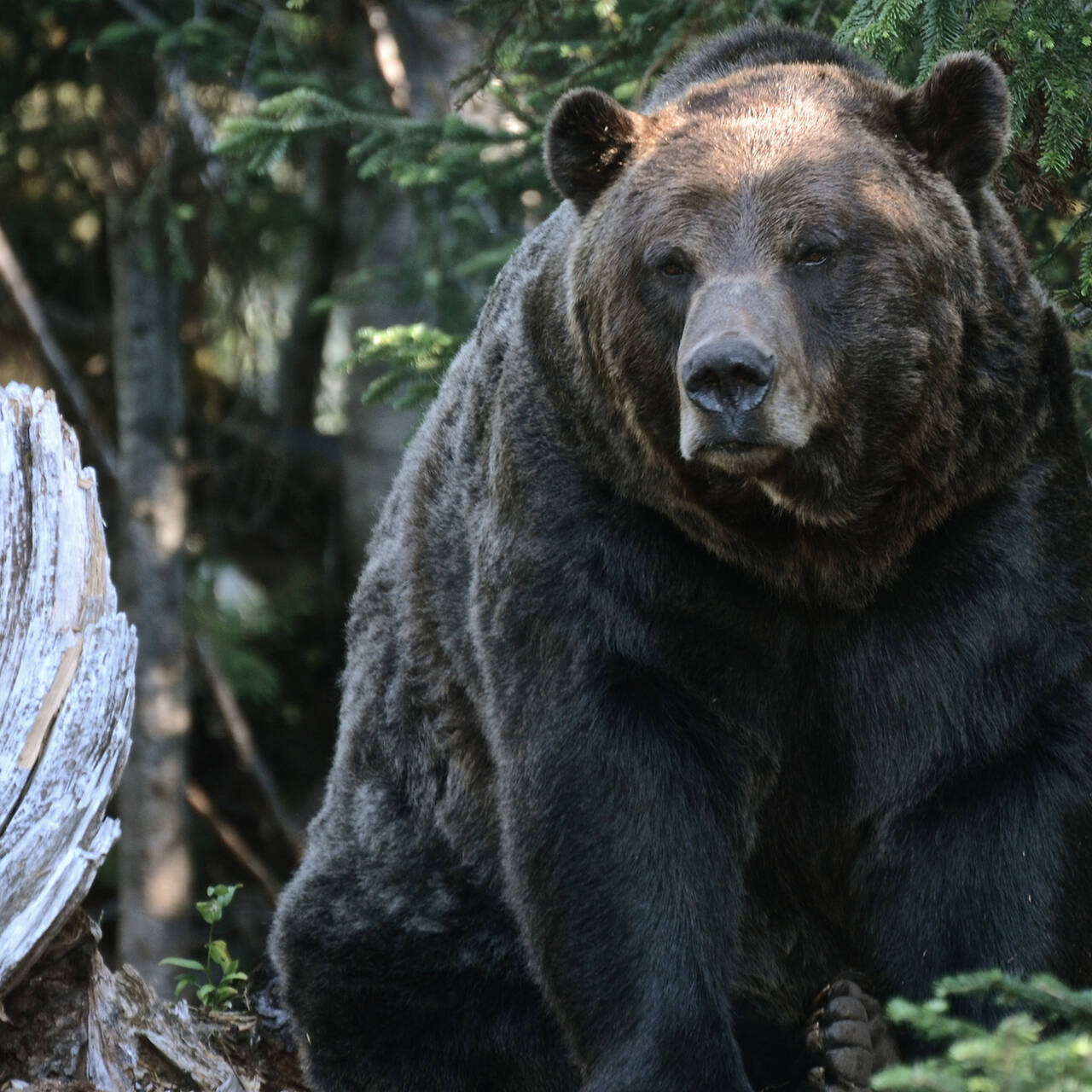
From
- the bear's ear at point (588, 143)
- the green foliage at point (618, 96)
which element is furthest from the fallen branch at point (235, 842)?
the bear's ear at point (588, 143)

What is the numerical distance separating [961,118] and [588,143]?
37.0 inches

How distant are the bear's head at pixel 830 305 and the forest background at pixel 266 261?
0.62 metres

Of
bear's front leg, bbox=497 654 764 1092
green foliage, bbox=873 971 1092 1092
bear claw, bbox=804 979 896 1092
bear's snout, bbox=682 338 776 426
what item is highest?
bear's snout, bbox=682 338 776 426

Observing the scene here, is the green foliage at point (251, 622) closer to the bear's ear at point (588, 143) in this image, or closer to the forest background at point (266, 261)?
the forest background at point (266, 261)

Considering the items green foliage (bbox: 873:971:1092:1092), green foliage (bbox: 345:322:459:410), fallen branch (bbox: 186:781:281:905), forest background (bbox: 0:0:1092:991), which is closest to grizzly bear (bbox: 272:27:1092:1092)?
forest background (bbox: 0:0:1092:991)

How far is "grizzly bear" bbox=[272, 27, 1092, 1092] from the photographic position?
3812mm

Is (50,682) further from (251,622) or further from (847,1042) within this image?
(251,622)

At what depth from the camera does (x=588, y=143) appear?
4.19 m

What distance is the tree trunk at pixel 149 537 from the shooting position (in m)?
9.62

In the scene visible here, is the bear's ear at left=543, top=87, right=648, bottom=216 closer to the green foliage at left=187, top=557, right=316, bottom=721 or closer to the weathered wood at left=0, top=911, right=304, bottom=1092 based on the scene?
the weathered wood at left=0, top=911, right=304, bottom=1092

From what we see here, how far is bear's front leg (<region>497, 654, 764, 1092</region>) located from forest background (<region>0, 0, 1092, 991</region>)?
188 centimetres

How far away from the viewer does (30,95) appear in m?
10.3

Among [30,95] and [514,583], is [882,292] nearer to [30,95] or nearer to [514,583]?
[514,583]

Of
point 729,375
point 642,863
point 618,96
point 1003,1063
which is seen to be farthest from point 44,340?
point 1003,1063
